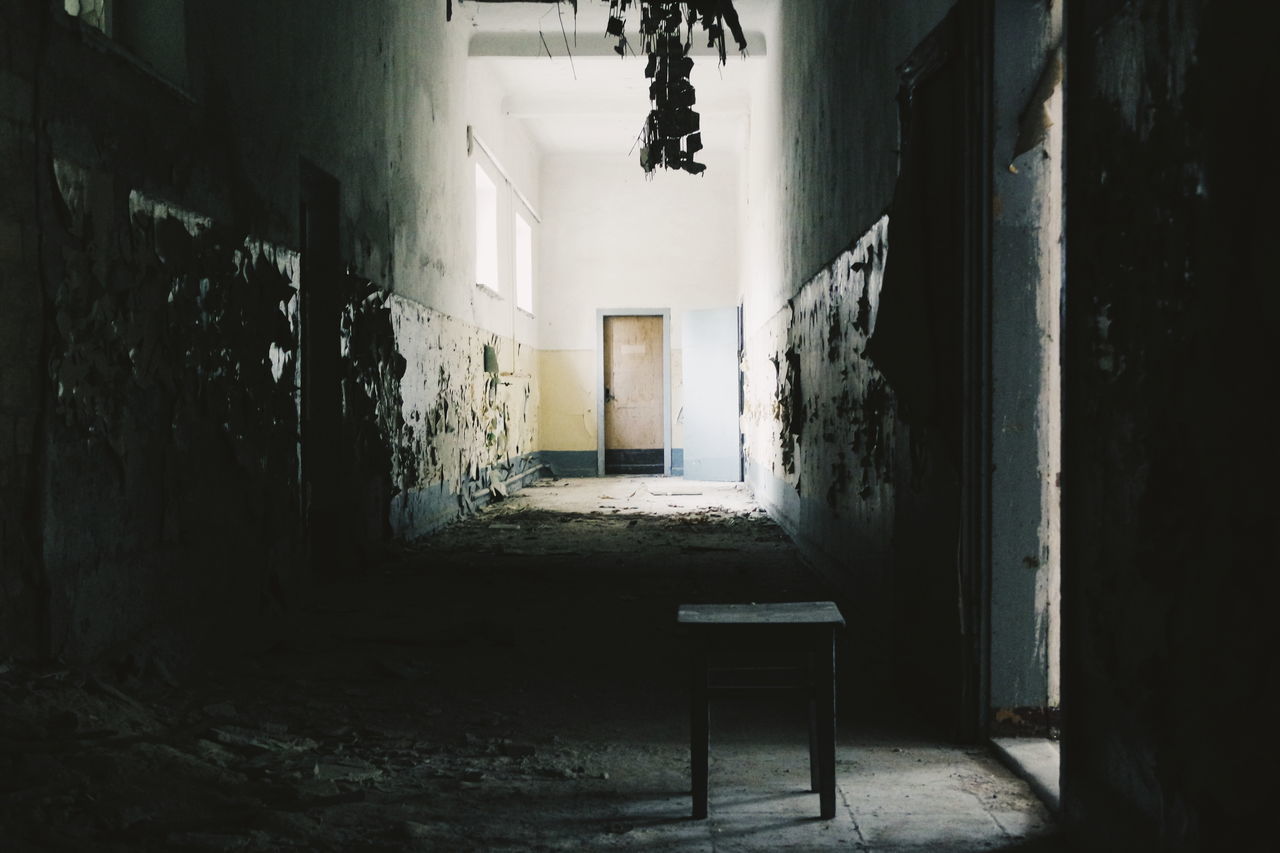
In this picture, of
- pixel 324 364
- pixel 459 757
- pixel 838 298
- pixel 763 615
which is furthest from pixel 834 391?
pixel 459 757

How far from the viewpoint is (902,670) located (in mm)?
3861

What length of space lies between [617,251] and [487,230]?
372 cm

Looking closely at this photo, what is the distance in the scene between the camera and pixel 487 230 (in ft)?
39.4

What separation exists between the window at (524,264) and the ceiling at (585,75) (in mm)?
1282

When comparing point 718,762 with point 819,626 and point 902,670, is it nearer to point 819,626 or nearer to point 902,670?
point 819,626

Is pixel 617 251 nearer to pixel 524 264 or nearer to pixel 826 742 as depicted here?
pixel 524 264

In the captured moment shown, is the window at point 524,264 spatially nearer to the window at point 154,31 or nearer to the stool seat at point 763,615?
the window at point 154,31

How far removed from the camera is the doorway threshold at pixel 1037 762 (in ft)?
8.76

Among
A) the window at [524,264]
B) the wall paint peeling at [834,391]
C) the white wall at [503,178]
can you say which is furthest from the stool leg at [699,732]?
the window at [524,264]

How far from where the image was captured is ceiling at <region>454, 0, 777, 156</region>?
33.2 feet

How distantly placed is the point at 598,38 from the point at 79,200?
7998mm

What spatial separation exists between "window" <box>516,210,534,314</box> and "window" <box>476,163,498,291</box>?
141 cm

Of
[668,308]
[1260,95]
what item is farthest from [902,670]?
[668,308]

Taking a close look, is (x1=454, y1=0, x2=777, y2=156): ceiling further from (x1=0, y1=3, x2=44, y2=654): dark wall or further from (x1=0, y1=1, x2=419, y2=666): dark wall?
(x1=0, y1=3, x2=44, y2=654): dark wall
